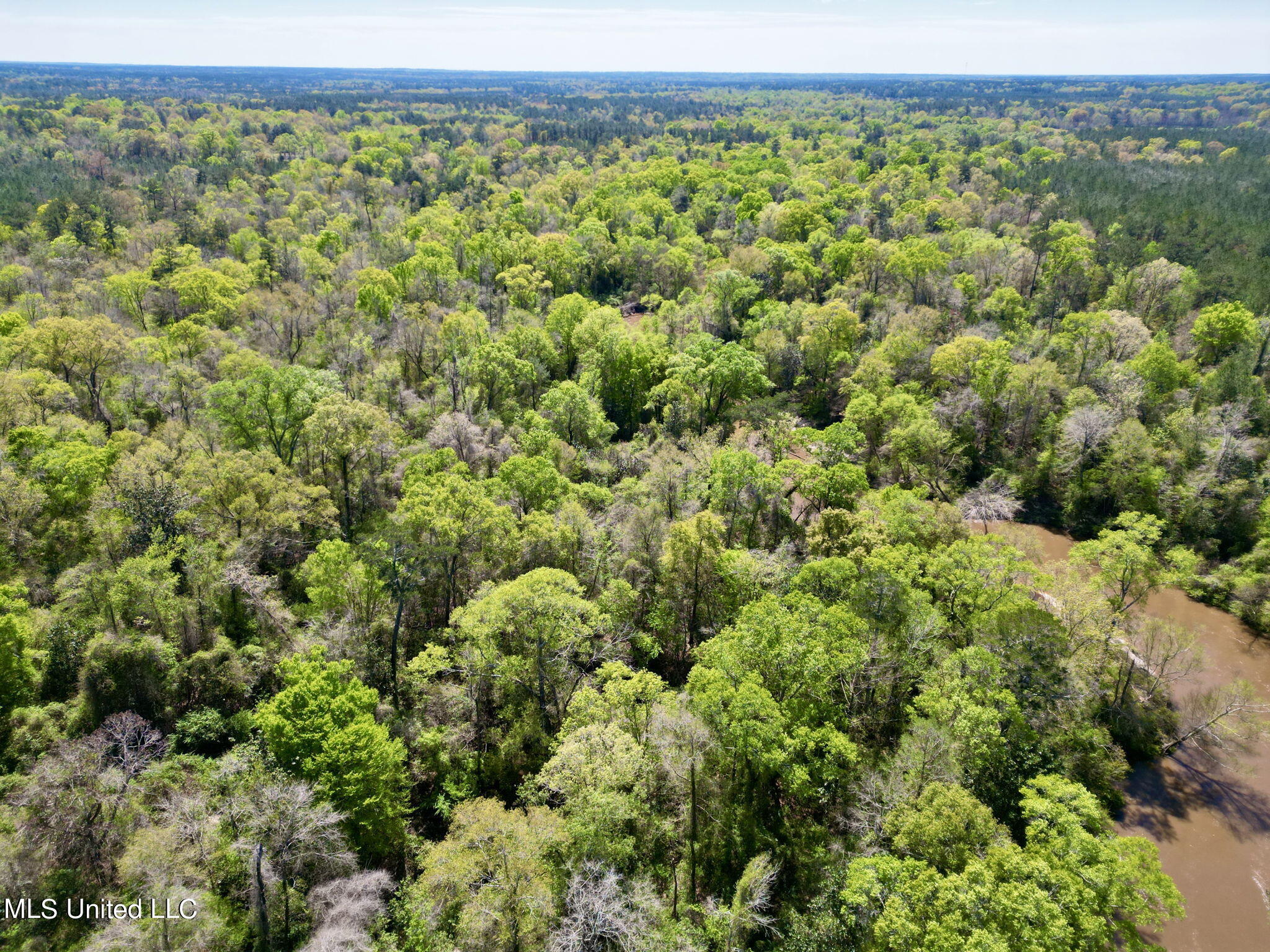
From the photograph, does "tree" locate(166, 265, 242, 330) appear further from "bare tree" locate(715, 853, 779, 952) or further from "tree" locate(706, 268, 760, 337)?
"bare tree" locate(715, 853, 779, 952)

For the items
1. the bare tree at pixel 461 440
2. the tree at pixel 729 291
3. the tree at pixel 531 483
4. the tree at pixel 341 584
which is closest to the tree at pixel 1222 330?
the tree at pixel 729 291

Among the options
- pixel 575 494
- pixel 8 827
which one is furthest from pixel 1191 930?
pixel 8 827

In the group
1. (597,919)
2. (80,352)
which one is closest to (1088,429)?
(597,919)

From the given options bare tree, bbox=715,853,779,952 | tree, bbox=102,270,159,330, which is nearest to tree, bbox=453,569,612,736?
bare tree, bbox=715,853,779,952

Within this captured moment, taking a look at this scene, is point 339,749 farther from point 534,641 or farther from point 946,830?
point 946,830

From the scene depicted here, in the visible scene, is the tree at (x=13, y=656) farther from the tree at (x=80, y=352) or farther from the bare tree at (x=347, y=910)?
the tree at (x=80, y=352)

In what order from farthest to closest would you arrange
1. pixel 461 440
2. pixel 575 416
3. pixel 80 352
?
1. pixel 575 416
2. pixel 80 352
3. pixel 461 440
